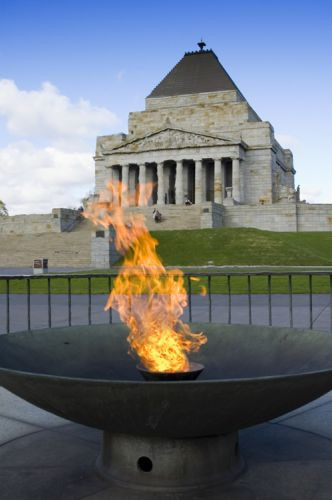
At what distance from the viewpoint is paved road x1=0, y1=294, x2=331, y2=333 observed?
34.5 feet

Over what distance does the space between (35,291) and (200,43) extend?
7236cm

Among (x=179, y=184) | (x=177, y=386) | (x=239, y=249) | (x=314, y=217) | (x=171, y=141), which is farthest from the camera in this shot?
(x=179, y=184)

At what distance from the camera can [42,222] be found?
47.8 metres

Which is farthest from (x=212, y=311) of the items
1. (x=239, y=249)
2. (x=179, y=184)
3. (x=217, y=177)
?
(x=179, y=184)

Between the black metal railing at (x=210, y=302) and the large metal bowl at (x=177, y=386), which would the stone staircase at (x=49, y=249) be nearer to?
the black metal railing at (x=210, y=302)

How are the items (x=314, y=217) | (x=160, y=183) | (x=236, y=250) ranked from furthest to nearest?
(x=160, y=183)
(x=314, y=217)
(x=236, y=250)

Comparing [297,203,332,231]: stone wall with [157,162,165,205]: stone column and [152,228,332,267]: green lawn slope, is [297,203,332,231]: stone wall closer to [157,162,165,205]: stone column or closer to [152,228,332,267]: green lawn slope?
[152,228,332,267]: green lawn slope

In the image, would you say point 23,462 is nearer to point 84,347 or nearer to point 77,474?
point 77,474

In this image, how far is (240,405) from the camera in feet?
9.86

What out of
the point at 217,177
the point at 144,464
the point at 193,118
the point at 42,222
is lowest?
the point at 144,464

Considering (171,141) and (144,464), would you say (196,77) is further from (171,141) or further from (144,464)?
(144,464)

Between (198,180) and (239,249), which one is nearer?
(239,249)

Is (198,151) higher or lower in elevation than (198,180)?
higher

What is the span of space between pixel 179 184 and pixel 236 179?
6255 millimetres
